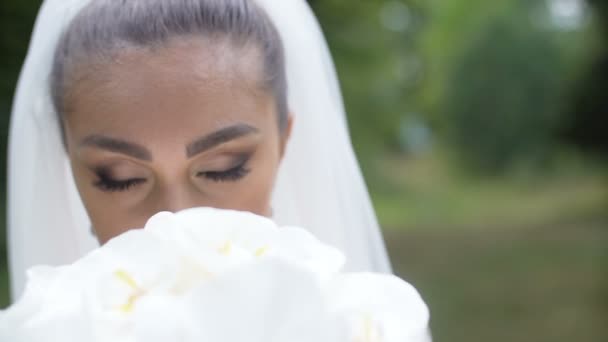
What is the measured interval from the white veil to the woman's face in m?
0.26

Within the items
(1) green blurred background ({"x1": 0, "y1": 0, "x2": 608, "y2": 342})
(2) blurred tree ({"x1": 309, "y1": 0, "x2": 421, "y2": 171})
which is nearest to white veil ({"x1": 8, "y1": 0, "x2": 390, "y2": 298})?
(1) green blurred background ({"x1": 0, "y1": 0, "x2": 608, "y2": 342})

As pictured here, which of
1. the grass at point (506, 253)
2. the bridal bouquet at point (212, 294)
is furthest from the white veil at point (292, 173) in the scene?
the grass at point (506, 253)

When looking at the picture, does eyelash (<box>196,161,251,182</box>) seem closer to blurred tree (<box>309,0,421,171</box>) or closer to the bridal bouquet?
the bridal bouquet

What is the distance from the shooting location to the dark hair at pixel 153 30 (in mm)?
1600

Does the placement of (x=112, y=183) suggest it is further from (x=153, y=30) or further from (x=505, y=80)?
(x=505, y=80)

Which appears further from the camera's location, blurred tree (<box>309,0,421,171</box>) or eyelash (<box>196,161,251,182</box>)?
blurred tree (<box>309,0,421,171</box>)

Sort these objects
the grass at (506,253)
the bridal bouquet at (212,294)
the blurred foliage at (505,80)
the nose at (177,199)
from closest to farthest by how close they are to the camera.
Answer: the bridal bouquet at (212,294) < the nose at (177,199) < the grass at (506,253) < the blurred foliage at (505,80)

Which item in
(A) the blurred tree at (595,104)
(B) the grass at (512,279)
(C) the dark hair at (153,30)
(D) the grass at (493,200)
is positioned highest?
(A) the blurred tree at (595,104)

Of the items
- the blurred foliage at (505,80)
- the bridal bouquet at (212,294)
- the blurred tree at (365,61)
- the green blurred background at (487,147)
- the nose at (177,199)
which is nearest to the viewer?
the bridal bouquet at (212,294)

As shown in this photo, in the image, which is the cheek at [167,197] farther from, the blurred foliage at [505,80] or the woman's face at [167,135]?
the blurred foliage at [505,80]

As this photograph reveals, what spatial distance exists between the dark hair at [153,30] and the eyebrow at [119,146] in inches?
6.0

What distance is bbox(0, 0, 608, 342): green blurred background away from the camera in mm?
5953

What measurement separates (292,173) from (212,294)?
0.93 meters

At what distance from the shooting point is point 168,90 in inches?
61.3
